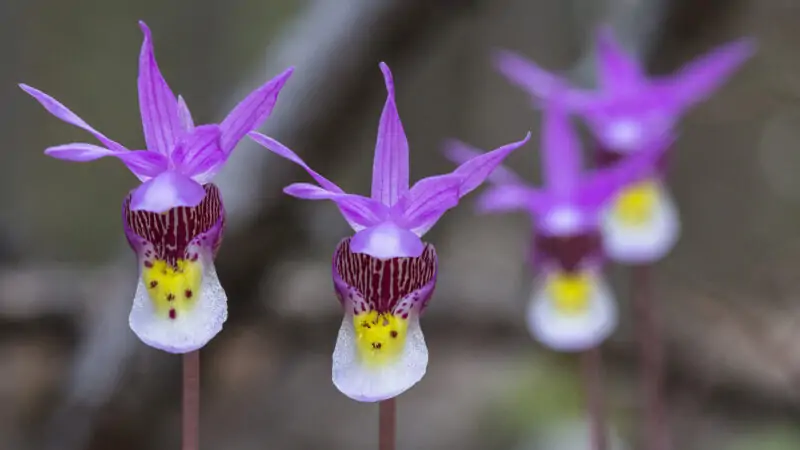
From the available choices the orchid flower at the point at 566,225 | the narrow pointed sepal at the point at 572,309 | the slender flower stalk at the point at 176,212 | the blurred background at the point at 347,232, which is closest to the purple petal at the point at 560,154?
the orchid flower at the point at 566,225

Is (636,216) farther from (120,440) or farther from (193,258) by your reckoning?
(120,440)

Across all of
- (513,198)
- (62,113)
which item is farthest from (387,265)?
(513,198)

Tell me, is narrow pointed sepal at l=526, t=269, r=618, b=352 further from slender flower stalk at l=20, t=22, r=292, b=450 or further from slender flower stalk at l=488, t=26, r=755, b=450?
slender flower stalk at l=20, t=22, r=292, b=450

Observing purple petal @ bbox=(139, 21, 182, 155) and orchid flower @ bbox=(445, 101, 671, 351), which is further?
orchid flower @ bbox=(445, 101, 671, 351)

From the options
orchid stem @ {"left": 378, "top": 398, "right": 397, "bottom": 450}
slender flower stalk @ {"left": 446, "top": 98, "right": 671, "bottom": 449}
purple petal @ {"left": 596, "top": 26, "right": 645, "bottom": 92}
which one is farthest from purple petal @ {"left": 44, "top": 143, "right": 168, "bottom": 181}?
purple petal @ {"left": 596, "top": 26, "right": 645, "bottom": 92}

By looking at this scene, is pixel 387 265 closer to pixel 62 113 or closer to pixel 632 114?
pixel 62 113

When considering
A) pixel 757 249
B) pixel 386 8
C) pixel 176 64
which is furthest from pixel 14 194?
pixel 757 249
